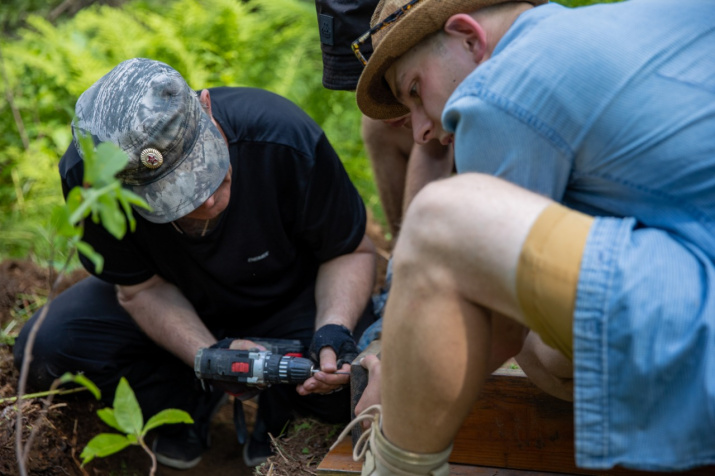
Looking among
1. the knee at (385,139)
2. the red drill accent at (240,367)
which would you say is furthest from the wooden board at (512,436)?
the knee at (385,139)

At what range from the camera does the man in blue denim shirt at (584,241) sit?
5.16 ft

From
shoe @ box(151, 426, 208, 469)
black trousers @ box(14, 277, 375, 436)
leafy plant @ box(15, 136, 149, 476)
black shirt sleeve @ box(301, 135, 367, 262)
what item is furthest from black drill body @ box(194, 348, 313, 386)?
leafy plant @ box(15, 136, 149, 476)

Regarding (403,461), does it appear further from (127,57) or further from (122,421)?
(127,57)

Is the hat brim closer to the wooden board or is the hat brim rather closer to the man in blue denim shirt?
the wooden board

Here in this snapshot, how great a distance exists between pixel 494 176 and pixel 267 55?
511 centimetres

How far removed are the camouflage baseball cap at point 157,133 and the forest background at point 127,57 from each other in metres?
2.80

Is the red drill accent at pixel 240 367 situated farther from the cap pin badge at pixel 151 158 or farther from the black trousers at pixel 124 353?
the cap pin badge at pixel 151 158

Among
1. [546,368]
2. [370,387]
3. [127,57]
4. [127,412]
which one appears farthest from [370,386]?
[127,57]

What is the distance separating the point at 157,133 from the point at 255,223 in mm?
659

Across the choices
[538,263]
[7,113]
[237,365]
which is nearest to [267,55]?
[7,113]

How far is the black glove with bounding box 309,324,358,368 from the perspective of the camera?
2922 mm

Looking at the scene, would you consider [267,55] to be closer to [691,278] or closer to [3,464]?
[3,464]

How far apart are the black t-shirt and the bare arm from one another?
0.21ft

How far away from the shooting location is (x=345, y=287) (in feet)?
10.8
